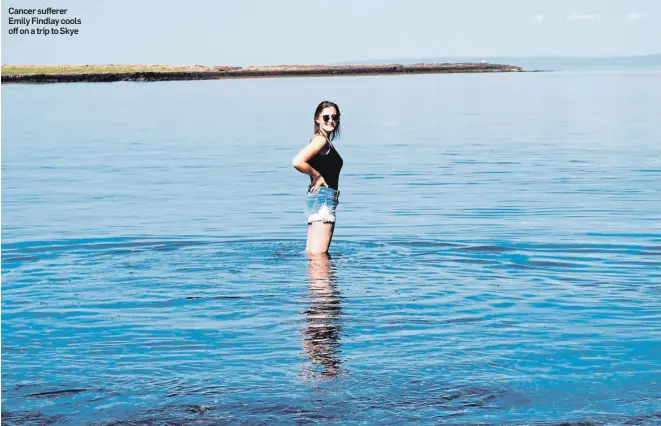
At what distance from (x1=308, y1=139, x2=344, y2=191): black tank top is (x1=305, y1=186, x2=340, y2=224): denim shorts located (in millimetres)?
115

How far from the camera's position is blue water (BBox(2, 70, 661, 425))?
9.84 metres

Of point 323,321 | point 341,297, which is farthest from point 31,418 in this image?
point 341,297

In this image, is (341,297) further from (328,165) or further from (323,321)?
(328,165)

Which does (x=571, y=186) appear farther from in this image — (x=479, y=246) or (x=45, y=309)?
(x=45, y=309)

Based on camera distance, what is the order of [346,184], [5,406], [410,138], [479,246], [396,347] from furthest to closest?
[410,138] → [346,184] → [479,246] → [396,347] → [5,406]

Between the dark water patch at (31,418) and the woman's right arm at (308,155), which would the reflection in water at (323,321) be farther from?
the dark water patch at (31,418)

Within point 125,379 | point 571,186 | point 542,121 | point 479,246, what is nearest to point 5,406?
point 125,379

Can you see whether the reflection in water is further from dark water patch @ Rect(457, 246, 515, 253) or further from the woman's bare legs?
dark water patch @ Rect(457, 246, 515, 253)

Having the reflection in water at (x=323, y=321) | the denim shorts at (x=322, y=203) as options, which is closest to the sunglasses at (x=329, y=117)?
the denim shorts at (x=322, y=203)

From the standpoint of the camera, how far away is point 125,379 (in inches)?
412

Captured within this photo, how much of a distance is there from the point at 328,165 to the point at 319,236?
142 centimetres

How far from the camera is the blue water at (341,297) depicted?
387 inches

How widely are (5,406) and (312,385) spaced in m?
2.62

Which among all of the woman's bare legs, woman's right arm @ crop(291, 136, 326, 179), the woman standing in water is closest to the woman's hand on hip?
the woman standing in water
